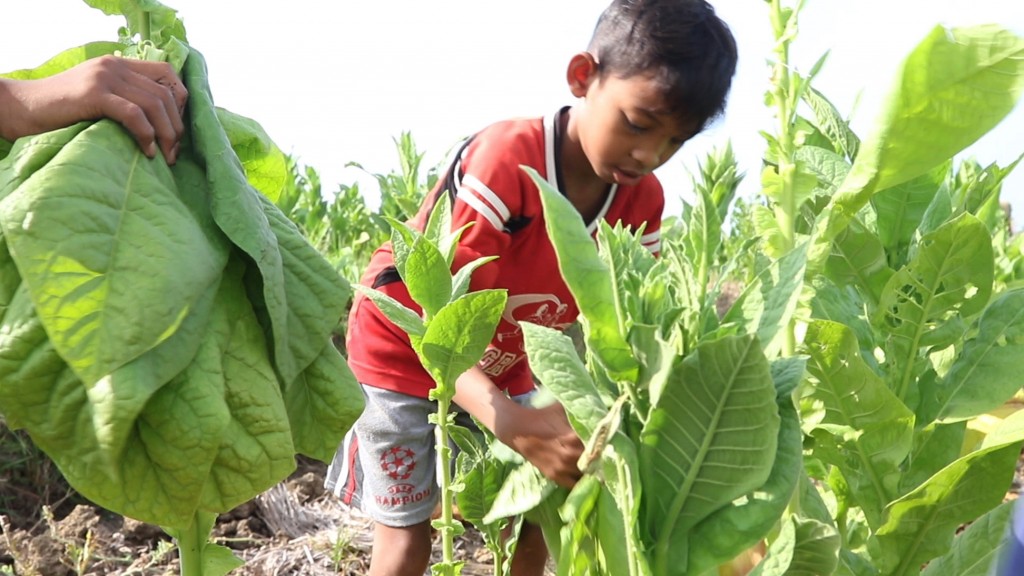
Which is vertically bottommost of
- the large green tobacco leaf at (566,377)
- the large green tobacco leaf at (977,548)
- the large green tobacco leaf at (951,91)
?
the large green tobacco leaf at (977,548)

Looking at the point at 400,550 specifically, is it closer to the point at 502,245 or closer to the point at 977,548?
the point at 502,245

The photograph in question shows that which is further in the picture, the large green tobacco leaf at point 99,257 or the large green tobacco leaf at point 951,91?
the large green tobacco leaf at point 951,91

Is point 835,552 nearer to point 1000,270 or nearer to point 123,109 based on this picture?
point 123,109

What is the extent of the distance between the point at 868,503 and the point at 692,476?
22.8 inches

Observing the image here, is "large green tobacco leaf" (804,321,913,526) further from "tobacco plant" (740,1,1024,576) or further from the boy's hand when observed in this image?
the boy's hand

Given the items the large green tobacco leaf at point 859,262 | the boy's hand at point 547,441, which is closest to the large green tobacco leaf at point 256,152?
the boy's hand at point 547,441

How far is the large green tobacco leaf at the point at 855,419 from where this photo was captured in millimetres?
1298

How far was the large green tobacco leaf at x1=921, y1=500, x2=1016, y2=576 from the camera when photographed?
1.33m

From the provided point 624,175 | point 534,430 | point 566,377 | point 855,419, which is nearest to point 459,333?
point 566,377

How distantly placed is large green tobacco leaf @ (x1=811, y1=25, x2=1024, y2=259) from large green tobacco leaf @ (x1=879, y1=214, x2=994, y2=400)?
0.41 metres

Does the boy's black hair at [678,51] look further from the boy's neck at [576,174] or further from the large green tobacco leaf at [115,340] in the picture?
the large green tobacco leaf at [115,340]

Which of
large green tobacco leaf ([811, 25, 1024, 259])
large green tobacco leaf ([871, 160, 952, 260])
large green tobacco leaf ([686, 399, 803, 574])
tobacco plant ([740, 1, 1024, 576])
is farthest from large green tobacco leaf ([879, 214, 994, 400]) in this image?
large green tobacco leaf ([686, 399, 803, 574])

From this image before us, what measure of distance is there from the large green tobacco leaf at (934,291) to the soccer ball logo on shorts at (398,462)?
120 centimetres

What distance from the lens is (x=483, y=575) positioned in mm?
3051
